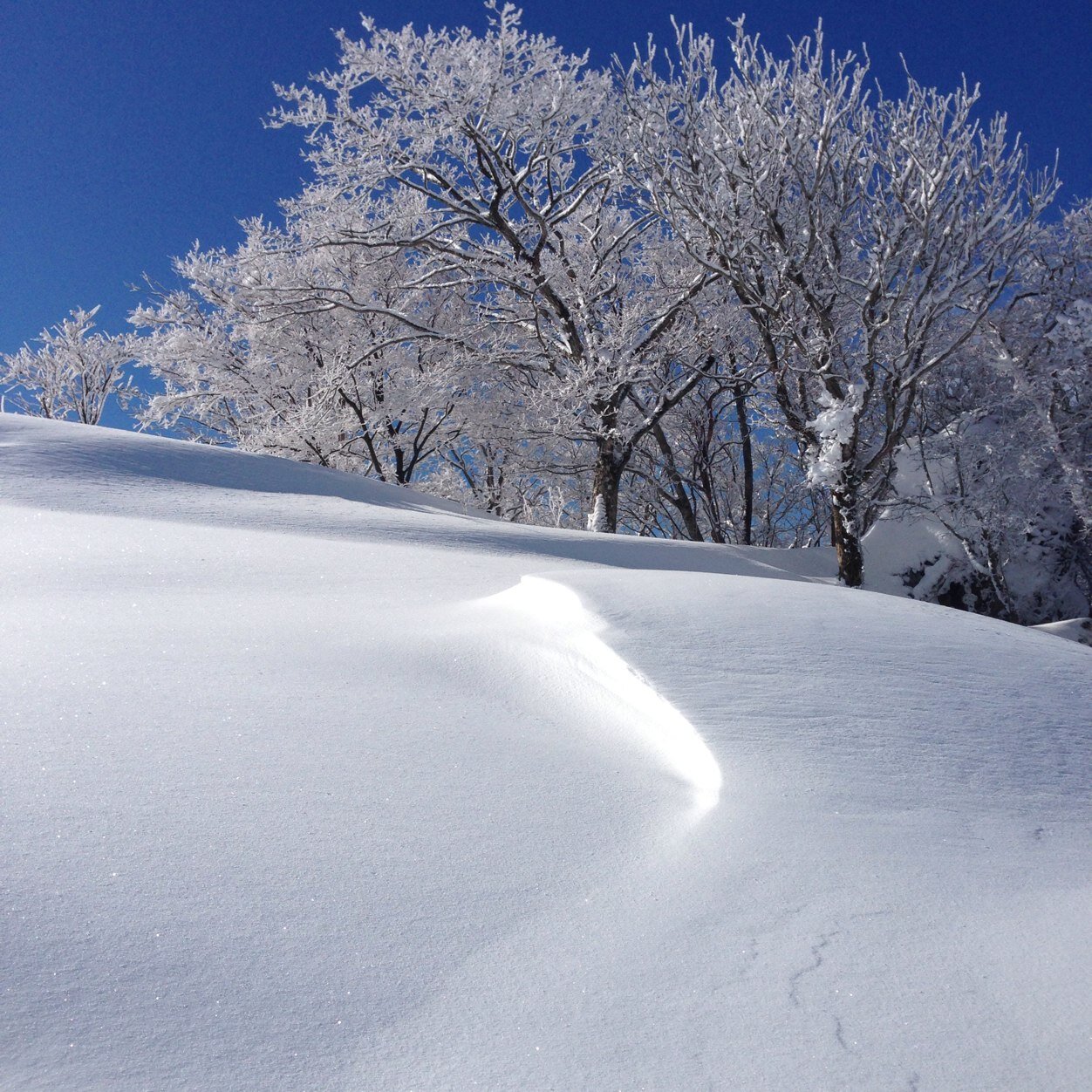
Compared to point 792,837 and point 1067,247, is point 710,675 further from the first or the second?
point 1067,247

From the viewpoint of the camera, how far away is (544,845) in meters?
1.78

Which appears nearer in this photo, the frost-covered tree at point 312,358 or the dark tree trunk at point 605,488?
the dark tree trunk at point 605,488

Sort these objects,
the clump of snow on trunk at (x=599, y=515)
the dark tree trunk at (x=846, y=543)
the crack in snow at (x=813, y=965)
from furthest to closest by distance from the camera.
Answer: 1. the clump of snow on trunk at (x=599, y=515)
2. the dark tree trunk at (x=846, y=543)
3. the crack in snow at (x=813, y=965)

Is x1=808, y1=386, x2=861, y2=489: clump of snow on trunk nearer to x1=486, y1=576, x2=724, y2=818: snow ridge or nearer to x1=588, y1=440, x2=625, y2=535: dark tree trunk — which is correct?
x1=588, y1=440, x2=625, y2=535: dark tree trunk

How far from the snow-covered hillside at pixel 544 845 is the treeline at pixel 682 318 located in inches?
215

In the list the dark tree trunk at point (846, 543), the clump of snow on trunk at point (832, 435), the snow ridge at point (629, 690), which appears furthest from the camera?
the dark tree trunk at point (846, 543)

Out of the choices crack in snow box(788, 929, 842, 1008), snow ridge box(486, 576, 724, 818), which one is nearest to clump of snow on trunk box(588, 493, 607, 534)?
snow ridge box(486, 576, 724, 818)

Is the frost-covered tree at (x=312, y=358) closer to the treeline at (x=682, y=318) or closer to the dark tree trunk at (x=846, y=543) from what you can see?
the treeline at (x=682, y=318)

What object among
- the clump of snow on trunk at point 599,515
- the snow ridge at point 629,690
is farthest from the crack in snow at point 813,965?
the clump of snow on trunk at point 599,515

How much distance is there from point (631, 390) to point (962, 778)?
11.0 metres

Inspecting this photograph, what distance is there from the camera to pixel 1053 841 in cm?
196

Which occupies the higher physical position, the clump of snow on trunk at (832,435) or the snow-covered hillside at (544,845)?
the clump of snow on trunk at (832,435)

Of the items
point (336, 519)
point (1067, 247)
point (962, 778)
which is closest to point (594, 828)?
point (962, 778)

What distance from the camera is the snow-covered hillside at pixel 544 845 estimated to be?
130 cm
